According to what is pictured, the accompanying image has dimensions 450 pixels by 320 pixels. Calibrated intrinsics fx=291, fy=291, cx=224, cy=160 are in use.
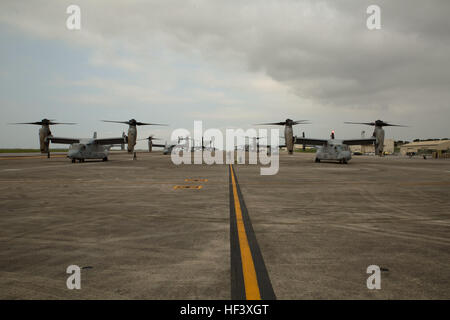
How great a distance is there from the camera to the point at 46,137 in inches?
1565

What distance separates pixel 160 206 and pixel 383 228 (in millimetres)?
6087

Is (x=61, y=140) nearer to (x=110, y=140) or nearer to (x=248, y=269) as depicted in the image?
(x=110, y=140)

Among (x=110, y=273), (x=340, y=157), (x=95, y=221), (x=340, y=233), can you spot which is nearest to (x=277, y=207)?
(x=340, y=233)

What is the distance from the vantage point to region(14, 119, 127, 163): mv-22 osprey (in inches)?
1369

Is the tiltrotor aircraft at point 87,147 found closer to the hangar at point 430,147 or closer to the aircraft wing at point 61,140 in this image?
the aircraft wing at point 61,140

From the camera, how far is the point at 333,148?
119ft

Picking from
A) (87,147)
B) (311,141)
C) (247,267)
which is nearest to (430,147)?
(311,141)

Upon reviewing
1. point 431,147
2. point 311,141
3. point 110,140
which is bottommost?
point 311,141

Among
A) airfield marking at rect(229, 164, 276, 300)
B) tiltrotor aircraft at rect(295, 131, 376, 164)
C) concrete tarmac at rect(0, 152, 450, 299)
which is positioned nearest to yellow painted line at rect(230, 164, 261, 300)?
airfield marking at rect(229, 164, 276, 300)

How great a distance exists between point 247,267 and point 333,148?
34977 millimetres

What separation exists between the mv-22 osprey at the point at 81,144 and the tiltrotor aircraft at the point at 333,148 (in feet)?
82.2

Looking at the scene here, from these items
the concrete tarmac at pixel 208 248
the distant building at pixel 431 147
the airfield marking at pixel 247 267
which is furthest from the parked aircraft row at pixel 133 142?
the distant building at pixel 431 147

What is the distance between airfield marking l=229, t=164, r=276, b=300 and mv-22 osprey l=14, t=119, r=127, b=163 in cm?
3315
